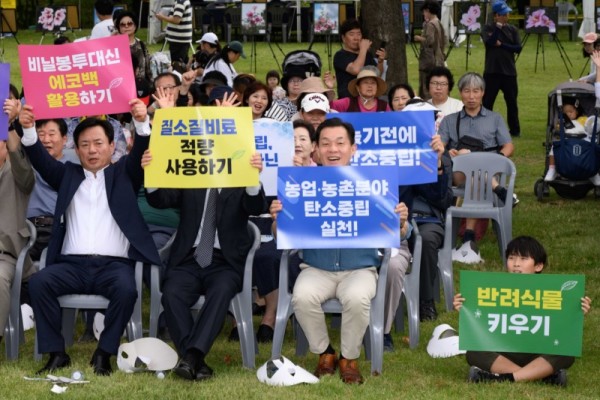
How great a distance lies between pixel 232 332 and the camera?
8.63 metres

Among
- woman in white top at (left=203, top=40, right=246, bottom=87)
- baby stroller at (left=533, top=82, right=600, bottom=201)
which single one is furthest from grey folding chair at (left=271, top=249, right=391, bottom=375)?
woman in white top at (left=203, top=40, right=246, bottom=87)

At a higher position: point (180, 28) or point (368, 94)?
point (368, 94)

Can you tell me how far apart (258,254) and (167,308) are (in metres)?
0.97

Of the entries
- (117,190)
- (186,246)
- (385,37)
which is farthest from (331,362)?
(385,37)

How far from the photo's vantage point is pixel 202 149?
7.71 meters

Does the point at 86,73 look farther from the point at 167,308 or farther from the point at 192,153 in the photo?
the point at 167,308

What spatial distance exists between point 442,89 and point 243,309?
4105mm

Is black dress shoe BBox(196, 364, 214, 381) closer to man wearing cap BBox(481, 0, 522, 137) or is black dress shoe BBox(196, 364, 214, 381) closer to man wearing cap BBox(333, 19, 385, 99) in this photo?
man wearing cap BBox(333, 19, 385, 99)

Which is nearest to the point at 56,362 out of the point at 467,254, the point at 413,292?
→ the point at 413,292

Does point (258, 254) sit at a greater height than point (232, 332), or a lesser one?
greater

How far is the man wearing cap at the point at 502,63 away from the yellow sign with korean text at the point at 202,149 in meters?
10.9

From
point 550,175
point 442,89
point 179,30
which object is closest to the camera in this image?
point 442,89

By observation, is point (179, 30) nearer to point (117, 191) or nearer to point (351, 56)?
point (351, 56)

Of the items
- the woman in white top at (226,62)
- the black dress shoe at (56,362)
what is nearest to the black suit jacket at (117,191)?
the black dress shoe at (56,362)
